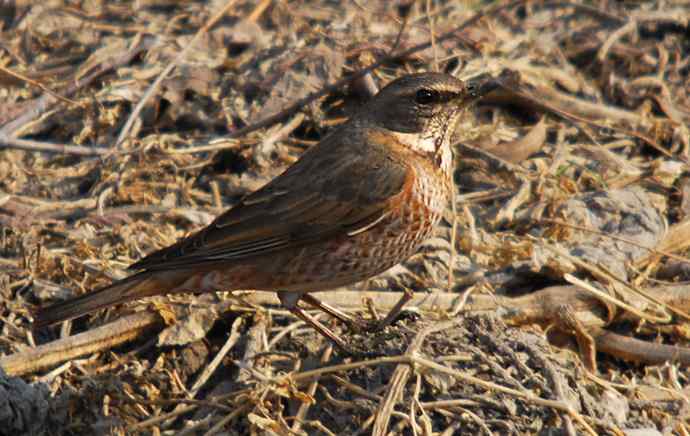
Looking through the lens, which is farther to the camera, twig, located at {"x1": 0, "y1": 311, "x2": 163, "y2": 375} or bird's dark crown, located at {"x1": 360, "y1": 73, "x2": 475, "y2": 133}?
bird's dark crown, located at {"x1": 360, "y1": 73, "x2": 475, "y2": 133}

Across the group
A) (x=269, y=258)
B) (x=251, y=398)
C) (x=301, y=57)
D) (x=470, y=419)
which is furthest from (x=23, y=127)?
(x=470, y=419)

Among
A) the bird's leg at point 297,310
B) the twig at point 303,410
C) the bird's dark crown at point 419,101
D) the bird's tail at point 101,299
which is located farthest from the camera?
the bird's dark crown at point 419,101

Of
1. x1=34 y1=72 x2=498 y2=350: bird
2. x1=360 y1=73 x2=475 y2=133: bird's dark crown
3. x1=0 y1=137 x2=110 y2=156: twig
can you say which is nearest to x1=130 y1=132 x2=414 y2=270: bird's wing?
x1=34 y1=72 x2=498 y2=350: bird

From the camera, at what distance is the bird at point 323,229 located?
5453mm

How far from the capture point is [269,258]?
558cm

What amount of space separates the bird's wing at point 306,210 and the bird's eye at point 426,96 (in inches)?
12.0

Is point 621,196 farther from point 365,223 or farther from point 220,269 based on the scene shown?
point 220,269

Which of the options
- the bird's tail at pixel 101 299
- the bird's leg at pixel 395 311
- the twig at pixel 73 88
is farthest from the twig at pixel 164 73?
the bird's leg at pixel 395 311

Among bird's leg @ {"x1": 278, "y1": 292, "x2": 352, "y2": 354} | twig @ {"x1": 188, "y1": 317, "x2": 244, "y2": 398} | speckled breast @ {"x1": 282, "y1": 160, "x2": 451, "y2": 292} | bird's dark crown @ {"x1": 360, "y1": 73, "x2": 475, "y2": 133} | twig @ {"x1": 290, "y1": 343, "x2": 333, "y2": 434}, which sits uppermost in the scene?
bird's dark crown @ {"x1": 360, "y1": 73, "x2": 475, "y2": 133}

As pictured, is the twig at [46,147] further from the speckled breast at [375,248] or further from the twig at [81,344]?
the speckled breast at [375,248]

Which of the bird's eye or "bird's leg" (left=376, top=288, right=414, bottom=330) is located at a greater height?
the bird's eye

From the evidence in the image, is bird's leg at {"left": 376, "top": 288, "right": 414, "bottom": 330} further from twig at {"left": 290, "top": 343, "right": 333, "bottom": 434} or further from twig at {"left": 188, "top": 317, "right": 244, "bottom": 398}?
twig at {"left": 188, "top": 317, "right": 244, "bottom": 398}

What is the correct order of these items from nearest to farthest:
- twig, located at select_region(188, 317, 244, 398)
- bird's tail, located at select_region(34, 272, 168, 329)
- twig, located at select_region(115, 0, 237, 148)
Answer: bird's tail, located at select_region(34, 272, 168, 329), twig, located at select_region(188, 317, 244, 398), twig, located at select_region(115, 0, 237, 148)

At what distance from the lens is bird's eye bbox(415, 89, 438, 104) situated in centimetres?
583
